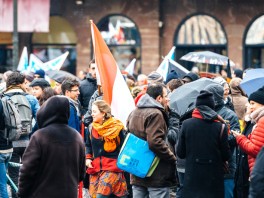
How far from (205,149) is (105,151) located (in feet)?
5.39

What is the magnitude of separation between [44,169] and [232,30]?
1771 cm

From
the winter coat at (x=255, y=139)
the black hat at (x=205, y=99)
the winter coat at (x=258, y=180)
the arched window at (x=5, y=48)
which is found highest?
the arched window at (x=5, y=48)

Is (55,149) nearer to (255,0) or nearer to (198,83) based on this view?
(198,83)

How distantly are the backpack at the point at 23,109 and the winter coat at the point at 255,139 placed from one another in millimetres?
3488

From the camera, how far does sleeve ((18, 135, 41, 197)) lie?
7461 mm

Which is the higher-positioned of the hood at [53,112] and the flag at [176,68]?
the flag at [176,68]

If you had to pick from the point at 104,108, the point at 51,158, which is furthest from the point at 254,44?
the point at 51,158

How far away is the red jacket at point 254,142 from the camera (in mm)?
8344

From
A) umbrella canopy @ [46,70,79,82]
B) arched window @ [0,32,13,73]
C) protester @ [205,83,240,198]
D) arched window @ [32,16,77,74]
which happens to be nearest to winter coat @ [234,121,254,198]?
protester @ [205,83,240,198]

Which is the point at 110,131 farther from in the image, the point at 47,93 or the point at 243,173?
the point at 243,173

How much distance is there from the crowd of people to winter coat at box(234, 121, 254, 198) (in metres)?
→ 0.01

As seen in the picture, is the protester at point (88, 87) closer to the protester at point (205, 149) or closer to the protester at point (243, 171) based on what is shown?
the protester at point (243, 171)

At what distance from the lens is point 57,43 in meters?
26.1

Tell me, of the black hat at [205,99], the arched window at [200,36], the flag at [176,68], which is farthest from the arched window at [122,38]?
the black hat at [205,99]
